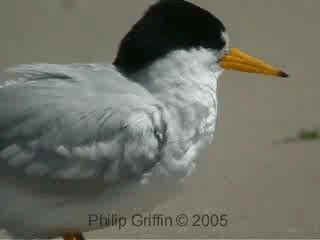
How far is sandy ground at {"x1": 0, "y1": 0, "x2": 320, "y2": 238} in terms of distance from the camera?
1.71 meters

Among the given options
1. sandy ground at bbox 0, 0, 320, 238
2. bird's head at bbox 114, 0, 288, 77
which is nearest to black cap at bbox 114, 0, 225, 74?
bird's head at bbox 114, 0, 288, 77

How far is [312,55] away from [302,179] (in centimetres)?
37

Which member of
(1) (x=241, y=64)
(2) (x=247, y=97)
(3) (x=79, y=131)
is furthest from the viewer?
(2) (x=247, y=97)

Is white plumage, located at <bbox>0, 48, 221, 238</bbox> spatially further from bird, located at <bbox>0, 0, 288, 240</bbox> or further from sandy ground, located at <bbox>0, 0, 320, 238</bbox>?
sandy ground, located at <bbox>0, 0, 320, 238</bbox>

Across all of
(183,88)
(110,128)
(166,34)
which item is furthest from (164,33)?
(110,128)

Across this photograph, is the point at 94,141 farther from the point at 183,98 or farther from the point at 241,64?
the point at 241,64

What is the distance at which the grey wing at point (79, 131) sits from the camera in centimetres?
109

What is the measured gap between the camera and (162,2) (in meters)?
1.19

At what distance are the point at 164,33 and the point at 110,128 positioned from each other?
22cm

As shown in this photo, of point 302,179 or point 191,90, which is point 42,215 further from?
point 302,179

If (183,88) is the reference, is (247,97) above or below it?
below

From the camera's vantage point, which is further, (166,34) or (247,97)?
(247,97)

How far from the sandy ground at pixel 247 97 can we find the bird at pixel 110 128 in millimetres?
514

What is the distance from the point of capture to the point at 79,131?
1.10m
